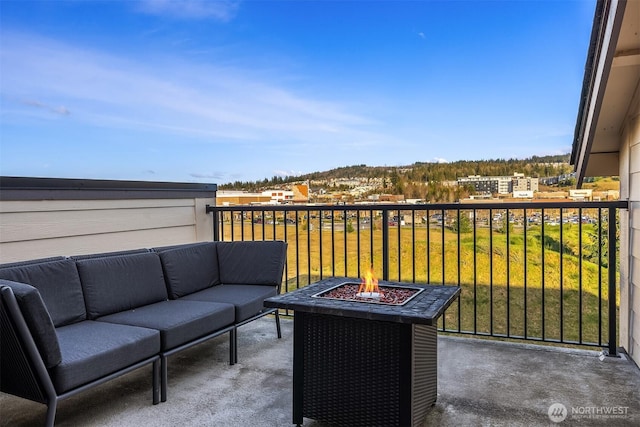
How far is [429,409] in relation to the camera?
2078 mm

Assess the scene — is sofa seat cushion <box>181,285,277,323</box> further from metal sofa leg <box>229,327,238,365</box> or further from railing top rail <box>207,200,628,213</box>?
railing top rail <box>207,200,628,213</box>

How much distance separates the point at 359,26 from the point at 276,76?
1.62 metres

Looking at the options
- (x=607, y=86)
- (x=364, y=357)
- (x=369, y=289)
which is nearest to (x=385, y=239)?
(x=369, y=289)

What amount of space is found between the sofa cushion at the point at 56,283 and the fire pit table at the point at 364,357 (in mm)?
1277

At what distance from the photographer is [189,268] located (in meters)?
3.21

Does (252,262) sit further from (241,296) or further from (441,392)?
(441,392)

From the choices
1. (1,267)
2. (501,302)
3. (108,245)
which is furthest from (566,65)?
(1,267)

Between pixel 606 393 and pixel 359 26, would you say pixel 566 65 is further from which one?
pixel 606 393

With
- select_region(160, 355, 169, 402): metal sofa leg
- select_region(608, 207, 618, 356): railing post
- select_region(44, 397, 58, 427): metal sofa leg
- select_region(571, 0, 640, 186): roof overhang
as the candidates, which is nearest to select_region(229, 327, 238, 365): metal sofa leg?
select_region(160, 355, 169, 402): metal sofa leg

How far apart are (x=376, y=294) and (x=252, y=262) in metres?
1.66

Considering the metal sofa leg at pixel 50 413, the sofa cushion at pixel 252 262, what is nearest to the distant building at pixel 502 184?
the sofa cushion at pixel 252 262

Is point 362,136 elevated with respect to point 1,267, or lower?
elevated

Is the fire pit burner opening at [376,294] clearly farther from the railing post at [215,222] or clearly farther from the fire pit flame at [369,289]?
the railing post at [215,222]

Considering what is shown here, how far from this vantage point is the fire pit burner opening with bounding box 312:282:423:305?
6.33 feet
